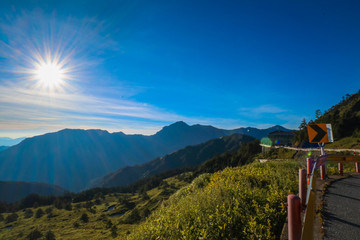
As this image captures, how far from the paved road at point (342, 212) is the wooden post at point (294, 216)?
2.18 meters

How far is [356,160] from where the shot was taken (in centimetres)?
1131

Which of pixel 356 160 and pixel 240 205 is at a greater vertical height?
pixel 356 160

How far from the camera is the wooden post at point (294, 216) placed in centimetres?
279

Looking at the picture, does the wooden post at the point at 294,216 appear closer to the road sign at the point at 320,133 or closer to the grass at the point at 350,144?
the road sign at the point at 320,133

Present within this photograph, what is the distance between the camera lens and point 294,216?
9.41 ft

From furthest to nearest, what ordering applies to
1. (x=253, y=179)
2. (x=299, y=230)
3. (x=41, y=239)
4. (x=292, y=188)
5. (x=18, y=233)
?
(x=18, y=233), (x=41, y=239), (x=253, y=179), (x=292, y=188), (x=299, y=230)

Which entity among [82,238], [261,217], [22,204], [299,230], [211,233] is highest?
[299,230]

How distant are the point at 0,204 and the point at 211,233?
726 ft

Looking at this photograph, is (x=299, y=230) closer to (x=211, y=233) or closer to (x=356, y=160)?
(x=211, y=233)

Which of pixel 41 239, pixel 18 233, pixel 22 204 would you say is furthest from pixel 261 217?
pixel 22 204

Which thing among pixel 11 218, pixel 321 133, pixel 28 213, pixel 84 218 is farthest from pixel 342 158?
pixel 11 218

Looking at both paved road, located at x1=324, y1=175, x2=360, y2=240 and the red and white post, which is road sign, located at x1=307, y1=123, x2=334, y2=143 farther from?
the red and white post

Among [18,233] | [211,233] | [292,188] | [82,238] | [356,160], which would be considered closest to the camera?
[211,233]

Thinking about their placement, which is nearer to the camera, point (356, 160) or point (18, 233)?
point (356, 160)
